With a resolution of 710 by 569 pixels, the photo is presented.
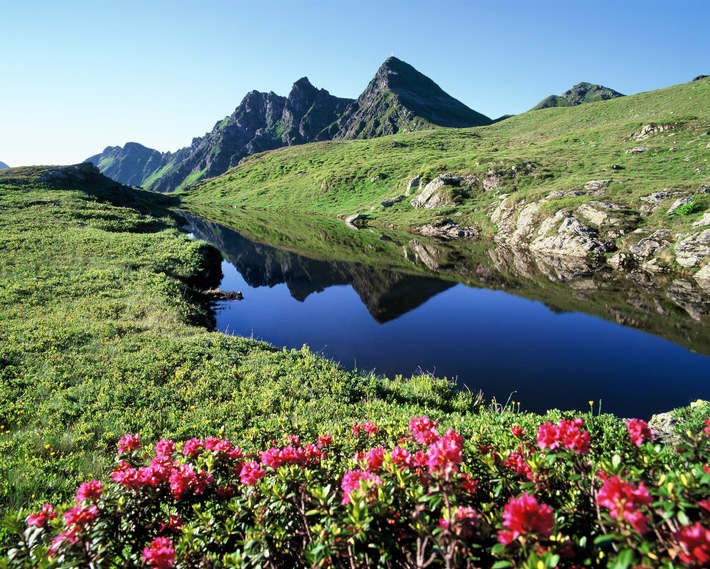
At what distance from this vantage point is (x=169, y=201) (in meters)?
115

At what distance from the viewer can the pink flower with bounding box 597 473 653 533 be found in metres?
2.58

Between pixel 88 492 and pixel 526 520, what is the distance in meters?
4.41

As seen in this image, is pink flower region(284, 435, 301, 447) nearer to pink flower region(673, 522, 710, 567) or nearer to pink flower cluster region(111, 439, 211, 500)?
pink flower cluster region(111, 439, 211, 500)

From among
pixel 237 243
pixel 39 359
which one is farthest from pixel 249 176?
pixel 39 359

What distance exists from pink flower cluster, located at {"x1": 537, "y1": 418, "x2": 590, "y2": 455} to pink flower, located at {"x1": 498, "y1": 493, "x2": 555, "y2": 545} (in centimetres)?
110

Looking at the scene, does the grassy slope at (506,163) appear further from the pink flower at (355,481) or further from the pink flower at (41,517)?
the pink flower at (41,517)

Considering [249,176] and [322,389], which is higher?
[249,176]

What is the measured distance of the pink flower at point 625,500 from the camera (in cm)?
258

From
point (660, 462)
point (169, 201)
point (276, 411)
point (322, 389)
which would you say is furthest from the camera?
point (169, 201)

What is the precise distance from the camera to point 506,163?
66375mm

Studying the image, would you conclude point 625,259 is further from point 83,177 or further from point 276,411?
point 83,177

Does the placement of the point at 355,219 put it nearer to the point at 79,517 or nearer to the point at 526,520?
the point at 79,517

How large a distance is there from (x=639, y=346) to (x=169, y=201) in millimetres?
122914

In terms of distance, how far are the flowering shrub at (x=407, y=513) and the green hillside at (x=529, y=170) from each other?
4135cm
